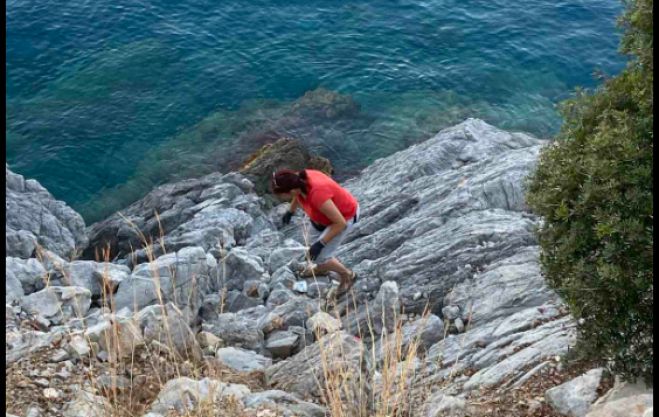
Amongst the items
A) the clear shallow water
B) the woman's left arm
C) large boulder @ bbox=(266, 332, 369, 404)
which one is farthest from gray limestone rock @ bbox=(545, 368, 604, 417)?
the clear shallow water

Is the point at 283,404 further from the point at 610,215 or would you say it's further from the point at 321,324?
the point at 610,215

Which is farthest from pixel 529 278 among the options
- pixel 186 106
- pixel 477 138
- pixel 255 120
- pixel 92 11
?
pixel 92 11

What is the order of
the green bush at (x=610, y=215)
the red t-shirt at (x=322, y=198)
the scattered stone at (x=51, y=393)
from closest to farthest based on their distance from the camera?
the green bush at (x=610, y=215) → the scattered stone at (x=51, y=393) → the red t-shirt at (x=322, y=198)

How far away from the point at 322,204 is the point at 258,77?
15.8 m

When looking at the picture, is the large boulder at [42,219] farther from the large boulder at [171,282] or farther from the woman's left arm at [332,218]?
the woman's left arm at [332,218]

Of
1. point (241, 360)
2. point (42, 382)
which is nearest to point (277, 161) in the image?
point (241, 360)

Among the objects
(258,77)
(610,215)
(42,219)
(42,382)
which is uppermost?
(610,215)

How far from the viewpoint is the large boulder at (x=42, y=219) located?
16.9 m

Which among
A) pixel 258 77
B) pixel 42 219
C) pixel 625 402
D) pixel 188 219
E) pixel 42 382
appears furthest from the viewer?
pixel 258 77

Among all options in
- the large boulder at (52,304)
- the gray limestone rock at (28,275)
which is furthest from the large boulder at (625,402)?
the gray limestone rock at (28,275)

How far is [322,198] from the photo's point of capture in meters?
10.3

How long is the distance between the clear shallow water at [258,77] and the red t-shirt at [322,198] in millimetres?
11204

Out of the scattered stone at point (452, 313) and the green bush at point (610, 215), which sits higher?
the green bush at point (610, 215)

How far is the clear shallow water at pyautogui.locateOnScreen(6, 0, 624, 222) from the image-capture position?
2231cm
